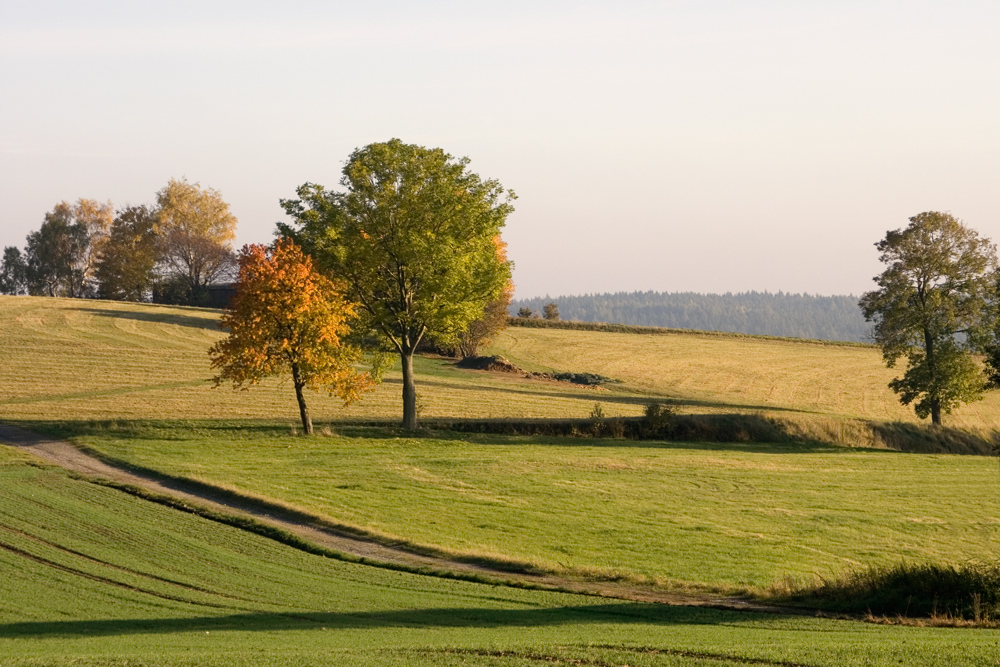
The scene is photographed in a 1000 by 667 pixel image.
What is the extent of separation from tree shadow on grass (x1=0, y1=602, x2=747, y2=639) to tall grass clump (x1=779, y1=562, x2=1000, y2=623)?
97.8 inches

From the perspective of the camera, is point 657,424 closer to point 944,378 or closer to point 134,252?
point 944,378

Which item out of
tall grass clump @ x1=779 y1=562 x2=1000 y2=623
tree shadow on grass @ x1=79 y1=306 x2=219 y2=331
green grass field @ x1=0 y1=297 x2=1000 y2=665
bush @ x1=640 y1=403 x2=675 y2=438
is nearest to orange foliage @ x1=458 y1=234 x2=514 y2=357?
green grass field @ x1=0 y1=297 x2=1000 y2=665

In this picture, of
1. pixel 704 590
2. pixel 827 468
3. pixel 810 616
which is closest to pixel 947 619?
pixel 810 616

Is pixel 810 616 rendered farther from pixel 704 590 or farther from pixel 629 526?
pixel 629 526

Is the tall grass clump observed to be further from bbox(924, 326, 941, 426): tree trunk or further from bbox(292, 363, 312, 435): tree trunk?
bbox(924, 326, 941, 426): tree trunk

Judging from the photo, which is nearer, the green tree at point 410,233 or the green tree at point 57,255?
the green tree at point 410,233

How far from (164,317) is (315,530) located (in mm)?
60808

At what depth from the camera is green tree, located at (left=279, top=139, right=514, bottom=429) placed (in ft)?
156

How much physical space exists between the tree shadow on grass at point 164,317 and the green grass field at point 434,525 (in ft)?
35.1

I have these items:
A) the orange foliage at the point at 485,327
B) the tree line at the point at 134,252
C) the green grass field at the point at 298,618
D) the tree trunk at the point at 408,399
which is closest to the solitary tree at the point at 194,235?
the tree line at the point at 134,252

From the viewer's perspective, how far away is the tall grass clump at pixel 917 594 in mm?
21203

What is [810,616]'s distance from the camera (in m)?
21.6

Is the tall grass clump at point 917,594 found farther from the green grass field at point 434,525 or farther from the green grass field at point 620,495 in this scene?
the green grass field at point 620,495

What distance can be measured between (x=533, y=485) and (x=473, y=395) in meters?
24.9
